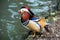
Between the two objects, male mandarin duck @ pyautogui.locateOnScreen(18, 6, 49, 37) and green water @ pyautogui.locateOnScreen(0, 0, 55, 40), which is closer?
male mandarin duck @ pyautogui.locateOnScreen(18, 6, 49, 37)

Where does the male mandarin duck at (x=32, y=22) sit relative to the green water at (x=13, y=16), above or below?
above

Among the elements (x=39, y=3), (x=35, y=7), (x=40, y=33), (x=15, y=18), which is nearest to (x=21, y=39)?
(x=40, y=33)

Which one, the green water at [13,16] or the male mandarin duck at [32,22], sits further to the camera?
the green water at [13,16]

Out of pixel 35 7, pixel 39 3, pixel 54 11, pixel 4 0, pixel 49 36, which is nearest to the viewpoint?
pixel 49 36

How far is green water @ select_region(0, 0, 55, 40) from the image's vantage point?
5512mm

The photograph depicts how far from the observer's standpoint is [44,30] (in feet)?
16.9

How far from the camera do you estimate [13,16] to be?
6.72 metres

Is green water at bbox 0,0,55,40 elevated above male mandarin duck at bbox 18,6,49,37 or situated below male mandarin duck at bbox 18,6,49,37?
below

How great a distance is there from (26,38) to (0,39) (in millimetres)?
649

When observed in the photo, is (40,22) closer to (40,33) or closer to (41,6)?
(40,33)

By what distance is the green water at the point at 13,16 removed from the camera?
18.1 ft

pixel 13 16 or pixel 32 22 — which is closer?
pixel 32 22

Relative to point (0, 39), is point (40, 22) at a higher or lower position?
higher

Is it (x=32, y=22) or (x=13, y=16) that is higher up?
(x=32, y=22)
